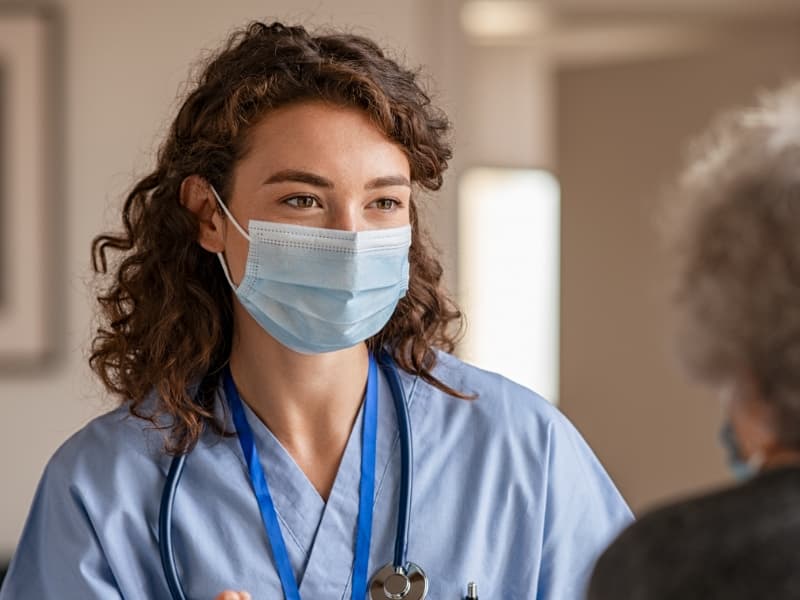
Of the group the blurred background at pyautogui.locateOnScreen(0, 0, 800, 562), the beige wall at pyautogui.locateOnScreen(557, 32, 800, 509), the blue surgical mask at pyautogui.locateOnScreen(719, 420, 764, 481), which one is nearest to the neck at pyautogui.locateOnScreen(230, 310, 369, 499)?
the blue surgical mask at pyautogui.locateOnScreen(719, 420, 764, 481)

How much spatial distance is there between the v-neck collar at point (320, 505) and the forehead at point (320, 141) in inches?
13.6

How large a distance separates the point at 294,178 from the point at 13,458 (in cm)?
219

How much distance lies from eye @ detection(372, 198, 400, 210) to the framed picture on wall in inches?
81.3

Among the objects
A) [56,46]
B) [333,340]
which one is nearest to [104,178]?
[56,46]

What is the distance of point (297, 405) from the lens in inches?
67.6

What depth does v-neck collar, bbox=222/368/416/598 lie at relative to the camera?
160 cm

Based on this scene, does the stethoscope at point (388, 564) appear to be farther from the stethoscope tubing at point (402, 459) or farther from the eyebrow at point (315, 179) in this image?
the eyebrow at point (315, 179)

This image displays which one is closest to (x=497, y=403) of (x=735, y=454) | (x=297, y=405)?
(x=297, y=405)

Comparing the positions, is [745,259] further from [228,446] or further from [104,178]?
[104,178]

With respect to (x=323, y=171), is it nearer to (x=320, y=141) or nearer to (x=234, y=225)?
(x=320, y=141)

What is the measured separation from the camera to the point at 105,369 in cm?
181

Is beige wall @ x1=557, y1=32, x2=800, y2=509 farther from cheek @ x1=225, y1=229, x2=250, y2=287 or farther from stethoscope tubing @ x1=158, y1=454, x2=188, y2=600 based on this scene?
stethoscope tubing @ x1=158, y1=454, x2=188, y2=600

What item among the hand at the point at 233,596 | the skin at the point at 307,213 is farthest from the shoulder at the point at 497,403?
the hand at the point at 233,596

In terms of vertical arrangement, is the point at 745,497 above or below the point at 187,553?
above
